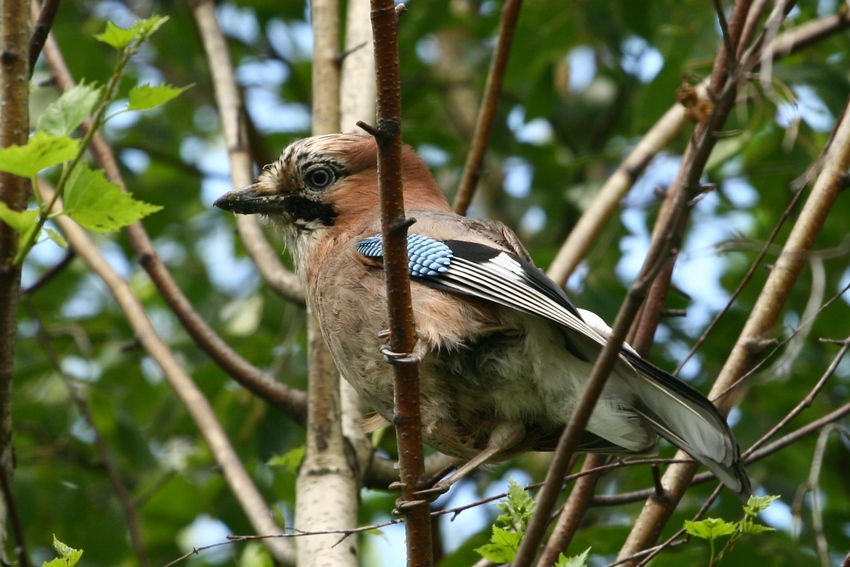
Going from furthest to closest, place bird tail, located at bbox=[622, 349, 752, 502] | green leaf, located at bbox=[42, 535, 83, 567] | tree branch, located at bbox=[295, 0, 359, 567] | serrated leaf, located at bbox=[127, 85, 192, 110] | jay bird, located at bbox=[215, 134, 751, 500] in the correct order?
tree branch, located at bbox=[295, 0, 359, 567]
jay bird, located at bbox=[215, 134, 751, 500]
bird tail, located at bbox=[622, 349, 752, 502]
serrated leaf, located at bbox=[127, 85, 192, 110]
green leaf, located at bbox=[42, 535, 83, 567]

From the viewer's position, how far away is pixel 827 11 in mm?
6758

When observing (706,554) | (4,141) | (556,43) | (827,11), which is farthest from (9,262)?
(827,11)

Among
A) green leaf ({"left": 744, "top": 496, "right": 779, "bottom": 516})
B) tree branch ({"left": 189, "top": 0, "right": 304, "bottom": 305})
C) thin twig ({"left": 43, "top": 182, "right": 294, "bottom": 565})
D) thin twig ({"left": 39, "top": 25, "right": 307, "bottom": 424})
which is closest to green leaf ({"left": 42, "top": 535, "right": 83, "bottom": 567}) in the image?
thin twig ({"left": 43, "top": 182, "right": 294, "bottom": 565})

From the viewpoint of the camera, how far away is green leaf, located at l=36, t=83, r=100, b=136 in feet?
9.29

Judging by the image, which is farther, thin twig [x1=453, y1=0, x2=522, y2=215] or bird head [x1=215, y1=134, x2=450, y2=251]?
thin twig [x1=453, y1=0, x2=522, y2=215]

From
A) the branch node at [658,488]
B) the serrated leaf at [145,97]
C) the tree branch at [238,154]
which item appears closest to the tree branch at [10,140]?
the serrated leaf at [145,97]

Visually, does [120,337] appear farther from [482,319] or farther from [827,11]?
[827,11]

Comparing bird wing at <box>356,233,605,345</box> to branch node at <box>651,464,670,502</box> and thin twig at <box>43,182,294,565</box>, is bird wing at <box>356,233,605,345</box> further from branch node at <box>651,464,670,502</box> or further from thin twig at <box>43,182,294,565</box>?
thin twig at <box>43,182,294,565</box>

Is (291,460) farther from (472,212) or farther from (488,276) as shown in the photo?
(472,212)

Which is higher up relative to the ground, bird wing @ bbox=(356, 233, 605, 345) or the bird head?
the bird head

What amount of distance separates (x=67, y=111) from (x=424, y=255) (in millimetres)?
1390

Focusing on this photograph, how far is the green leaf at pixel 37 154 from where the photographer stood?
2.66 m

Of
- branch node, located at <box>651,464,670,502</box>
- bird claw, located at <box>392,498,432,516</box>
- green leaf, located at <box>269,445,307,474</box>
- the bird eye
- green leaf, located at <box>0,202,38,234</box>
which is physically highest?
the bird eye

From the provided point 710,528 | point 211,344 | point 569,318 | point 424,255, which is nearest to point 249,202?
point 211,344
